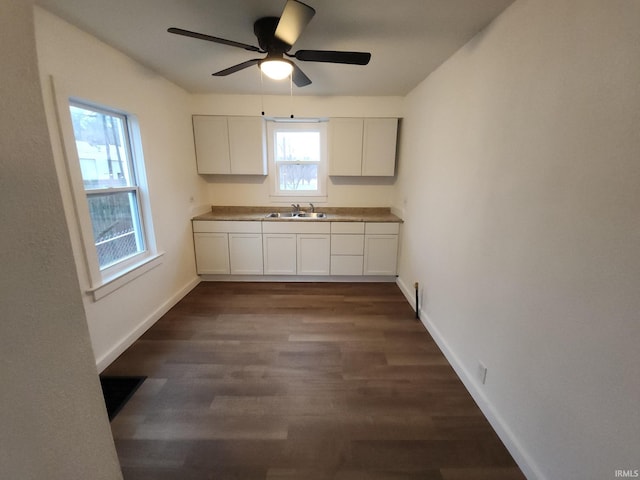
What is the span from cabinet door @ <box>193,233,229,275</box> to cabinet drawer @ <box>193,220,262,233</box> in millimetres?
67

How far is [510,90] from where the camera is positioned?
1485 mm

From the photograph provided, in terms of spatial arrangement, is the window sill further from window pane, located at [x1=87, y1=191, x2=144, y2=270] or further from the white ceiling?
the white ceiling

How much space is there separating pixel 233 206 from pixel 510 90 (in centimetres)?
342

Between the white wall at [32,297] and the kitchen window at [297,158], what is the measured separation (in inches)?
134

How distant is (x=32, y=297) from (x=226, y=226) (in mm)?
3040

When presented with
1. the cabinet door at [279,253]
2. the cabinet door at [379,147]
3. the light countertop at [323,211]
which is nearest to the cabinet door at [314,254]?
the cabinet door at [279,253]

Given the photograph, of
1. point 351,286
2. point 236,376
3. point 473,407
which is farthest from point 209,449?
point 351,286

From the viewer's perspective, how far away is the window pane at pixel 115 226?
2100 millimetres

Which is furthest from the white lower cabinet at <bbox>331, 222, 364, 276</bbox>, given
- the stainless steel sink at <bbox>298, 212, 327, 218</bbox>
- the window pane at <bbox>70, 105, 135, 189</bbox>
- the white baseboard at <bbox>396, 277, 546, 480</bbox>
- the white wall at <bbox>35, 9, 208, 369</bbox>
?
the window pane at <bbox>70, 105, 135, 189</bbox>

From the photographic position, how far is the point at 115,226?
2.29 metres

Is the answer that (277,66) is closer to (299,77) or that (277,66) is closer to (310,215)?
(299,77)

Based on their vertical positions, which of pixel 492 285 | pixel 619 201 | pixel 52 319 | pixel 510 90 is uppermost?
pixel 510 90

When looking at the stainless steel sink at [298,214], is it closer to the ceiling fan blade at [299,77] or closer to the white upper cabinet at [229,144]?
the white upper cabinet at [229,144]

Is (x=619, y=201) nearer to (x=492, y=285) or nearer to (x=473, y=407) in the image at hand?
(x=492, y=285)
